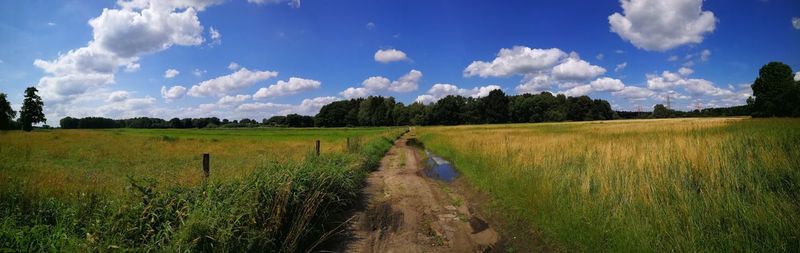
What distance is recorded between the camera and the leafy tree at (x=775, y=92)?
40.9m

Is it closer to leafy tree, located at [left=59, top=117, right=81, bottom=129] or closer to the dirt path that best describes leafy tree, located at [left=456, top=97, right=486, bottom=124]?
the dirt path

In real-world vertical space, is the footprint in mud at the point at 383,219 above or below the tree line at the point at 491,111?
below

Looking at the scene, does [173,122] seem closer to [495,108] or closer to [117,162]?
[495,108]

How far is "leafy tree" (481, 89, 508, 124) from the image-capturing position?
381ft

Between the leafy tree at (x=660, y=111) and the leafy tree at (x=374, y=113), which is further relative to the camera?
the leafy tree at (x=374, y=113)

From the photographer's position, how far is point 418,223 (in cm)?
752

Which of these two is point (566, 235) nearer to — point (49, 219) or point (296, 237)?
point (296, 237)

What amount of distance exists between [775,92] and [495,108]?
69.3m

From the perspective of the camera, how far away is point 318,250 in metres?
5.82

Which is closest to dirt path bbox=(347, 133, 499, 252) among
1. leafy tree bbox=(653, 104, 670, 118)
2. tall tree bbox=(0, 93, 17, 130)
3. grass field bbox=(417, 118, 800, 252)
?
grass field bbox=(417, 118, 800, 252)

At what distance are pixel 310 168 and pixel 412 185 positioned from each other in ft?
13.5

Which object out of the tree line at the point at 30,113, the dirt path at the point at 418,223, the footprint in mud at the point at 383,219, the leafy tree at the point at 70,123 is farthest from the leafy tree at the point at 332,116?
the footprint in mud at the point at 383,219

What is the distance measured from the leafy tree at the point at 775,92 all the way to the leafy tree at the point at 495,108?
203ft

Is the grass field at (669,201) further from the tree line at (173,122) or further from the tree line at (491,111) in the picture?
the tree line at (173,122)
